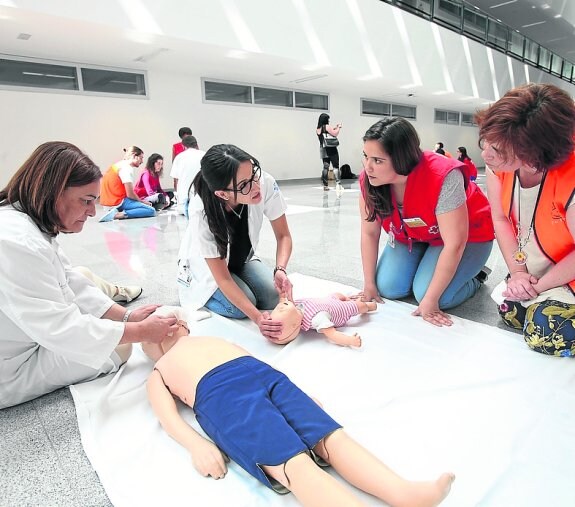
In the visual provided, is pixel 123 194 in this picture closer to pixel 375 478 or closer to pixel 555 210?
pixel 555 210

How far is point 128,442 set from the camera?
1.12 metres

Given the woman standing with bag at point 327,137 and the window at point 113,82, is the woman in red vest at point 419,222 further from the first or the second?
the window at point 113,82

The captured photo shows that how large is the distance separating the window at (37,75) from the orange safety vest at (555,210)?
7.60 metres

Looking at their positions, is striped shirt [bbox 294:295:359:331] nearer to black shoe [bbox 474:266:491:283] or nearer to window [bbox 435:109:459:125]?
black shoe [bbox 474:266:491:283]

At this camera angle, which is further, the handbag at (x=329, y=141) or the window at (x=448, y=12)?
the window at (x=448, y=12)

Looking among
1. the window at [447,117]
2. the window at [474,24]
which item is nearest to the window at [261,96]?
the window at [474,24]

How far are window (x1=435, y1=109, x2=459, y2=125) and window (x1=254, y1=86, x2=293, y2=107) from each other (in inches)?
273

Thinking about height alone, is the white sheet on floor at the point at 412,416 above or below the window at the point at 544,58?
below

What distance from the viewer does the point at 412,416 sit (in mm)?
1191

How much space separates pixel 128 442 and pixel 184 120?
26.8 ft

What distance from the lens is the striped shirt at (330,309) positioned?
5.49 ft

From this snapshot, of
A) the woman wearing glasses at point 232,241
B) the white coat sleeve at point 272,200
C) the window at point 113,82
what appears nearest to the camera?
the woman wearing glasses at point 232,241

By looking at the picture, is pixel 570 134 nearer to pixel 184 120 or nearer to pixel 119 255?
pixel 119 255

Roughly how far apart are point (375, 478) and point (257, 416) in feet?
0.93
